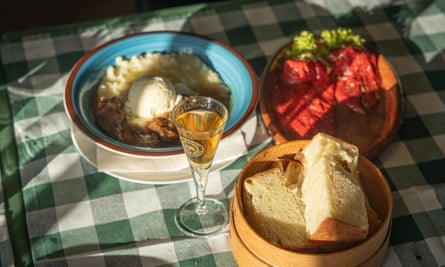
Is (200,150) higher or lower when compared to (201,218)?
higher

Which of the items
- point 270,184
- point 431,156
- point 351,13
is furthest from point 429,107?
point 270,184

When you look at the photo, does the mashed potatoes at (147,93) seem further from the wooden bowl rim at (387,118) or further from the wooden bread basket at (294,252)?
the wooden bread basket at (294,252)

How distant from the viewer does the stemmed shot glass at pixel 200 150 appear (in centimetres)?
131

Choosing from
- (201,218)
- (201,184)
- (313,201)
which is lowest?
(201,218)

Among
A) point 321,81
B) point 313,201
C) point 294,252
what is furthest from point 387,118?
point 294,252

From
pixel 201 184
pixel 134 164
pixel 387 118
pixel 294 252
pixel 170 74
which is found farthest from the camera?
pixel 170 74

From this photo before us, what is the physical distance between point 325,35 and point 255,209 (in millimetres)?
741

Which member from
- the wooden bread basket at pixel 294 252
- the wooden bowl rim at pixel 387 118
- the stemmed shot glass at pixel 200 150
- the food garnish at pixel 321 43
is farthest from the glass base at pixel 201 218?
the food garnish at pixel 321 43

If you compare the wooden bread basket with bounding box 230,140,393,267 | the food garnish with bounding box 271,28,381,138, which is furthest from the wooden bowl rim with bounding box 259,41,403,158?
the wooden bread basket with bounding box 230,140,393,267

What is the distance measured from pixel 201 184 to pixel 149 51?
56cm

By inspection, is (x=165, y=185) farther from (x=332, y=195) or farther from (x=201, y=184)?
(x=332, y=195)

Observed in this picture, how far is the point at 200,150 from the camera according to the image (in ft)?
4.35

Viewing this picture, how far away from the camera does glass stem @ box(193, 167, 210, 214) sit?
1.42 m

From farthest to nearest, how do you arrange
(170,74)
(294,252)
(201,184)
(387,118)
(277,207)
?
(170,74)
(387,118)
(201,184)
(277,207)
(294,252)
